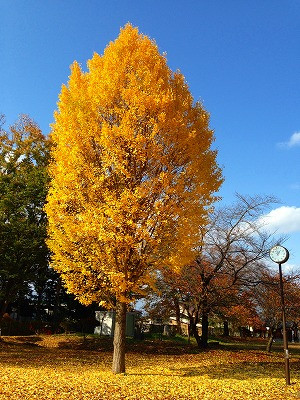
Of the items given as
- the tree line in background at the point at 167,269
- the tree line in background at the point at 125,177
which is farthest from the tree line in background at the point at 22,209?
the tree line in background at the point at 125,177

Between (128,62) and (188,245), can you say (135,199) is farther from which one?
(128,62)

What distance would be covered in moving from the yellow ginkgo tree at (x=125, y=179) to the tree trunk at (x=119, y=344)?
0.03 metres

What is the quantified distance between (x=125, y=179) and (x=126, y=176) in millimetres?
107

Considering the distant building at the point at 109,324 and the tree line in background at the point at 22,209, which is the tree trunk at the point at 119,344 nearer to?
the tree line in background at the point at 22,209

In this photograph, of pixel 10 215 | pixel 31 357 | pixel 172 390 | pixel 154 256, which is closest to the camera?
pixel 172 390

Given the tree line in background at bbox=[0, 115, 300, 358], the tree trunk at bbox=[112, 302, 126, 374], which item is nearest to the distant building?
the tree line in background at bbox=[0, 115, 300, 358]

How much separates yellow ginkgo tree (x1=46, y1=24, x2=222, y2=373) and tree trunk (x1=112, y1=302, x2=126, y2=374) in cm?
3

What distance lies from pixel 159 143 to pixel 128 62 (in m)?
2.96

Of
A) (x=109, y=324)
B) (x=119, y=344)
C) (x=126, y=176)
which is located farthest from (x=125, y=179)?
(x=109, y=324)

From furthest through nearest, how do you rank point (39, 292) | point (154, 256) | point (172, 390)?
point (39, 292)
point (154, 256)
point (172, 390)

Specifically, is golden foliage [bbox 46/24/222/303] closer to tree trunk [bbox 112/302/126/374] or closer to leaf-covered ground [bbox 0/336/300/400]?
tree trunk [bbox 112/302/126/374]

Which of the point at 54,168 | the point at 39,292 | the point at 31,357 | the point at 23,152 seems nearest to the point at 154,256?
the point at 54,168

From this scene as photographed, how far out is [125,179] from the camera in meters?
10.4

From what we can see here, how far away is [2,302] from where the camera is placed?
2028cm
